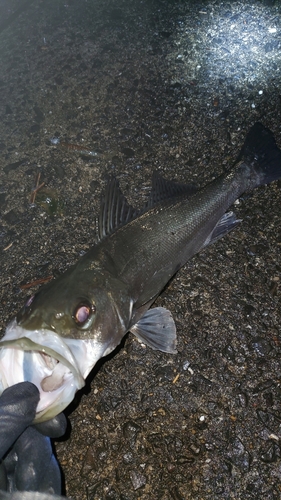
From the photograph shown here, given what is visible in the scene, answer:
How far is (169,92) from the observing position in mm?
4355

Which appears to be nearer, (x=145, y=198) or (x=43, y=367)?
(x=43, y=367)

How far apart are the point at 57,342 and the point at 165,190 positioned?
1471 mm

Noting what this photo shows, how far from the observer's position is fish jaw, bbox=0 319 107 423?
7.25 ft

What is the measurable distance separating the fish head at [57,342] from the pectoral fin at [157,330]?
0.38 m

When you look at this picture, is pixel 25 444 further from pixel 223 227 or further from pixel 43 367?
pixel 223 227

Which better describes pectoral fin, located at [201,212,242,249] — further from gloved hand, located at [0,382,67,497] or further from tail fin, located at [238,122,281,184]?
gloved hand, located at [0,382,67,497]

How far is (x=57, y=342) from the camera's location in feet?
7.44


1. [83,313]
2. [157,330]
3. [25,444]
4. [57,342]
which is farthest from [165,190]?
[25,444]

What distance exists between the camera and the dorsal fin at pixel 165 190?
3188 millimetres

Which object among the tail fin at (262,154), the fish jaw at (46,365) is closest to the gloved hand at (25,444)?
the fish jaw at (46,365)

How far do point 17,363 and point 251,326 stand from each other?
5.30ft

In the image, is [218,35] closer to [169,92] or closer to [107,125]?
[169,92]

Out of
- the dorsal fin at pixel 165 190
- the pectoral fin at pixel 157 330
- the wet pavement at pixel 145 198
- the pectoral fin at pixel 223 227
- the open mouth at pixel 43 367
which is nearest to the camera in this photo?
the open mouth at pixel 43 367

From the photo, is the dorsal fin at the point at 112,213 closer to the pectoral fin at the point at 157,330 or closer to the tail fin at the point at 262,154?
the pectoral fin at the point at 157,330
